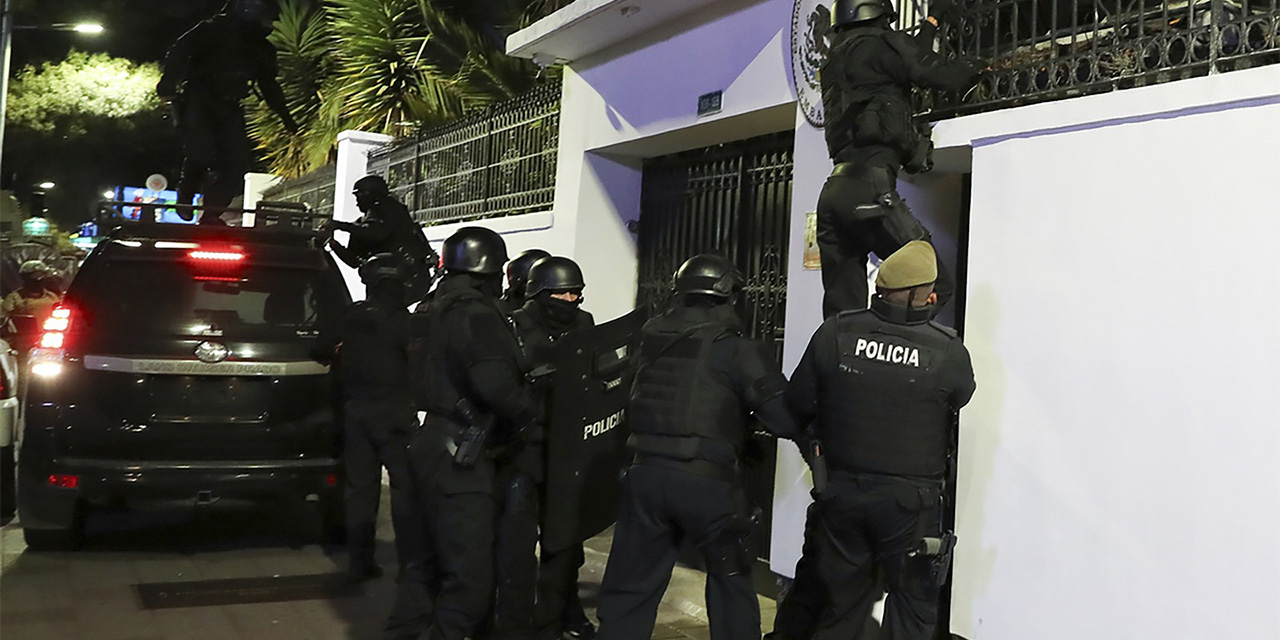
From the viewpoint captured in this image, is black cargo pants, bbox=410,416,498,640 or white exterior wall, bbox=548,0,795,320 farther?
white exterior wall, bbox=548,0,795,320

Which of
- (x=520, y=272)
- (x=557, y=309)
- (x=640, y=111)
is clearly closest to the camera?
(x=557, y=309)

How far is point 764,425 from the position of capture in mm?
4504

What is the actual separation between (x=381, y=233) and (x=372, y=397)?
167 cm

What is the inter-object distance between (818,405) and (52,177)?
123ft

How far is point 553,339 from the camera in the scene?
5590 millimetres

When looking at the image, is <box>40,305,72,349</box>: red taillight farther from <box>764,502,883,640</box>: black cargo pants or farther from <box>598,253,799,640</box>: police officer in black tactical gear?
<box>764,502,883,640</box>: black cargo pants

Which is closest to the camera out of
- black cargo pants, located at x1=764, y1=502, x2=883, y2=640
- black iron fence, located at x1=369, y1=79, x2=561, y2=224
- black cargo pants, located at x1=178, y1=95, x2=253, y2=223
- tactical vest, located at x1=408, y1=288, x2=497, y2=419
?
black cargo pants, located at x1=764, y1=502, x2=883, y2=640

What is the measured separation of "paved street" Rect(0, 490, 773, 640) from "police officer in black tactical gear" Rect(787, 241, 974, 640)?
1811 millimetres

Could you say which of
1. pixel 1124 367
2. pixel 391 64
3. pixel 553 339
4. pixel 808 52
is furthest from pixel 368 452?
pixel 391 64

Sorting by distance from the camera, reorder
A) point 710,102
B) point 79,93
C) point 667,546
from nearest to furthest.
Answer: point 667,546 → point 710,102 → point 79,93

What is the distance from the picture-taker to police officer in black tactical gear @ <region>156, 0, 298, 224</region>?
8.67m

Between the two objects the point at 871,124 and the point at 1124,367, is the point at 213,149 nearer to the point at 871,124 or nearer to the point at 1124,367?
the point at 871,124

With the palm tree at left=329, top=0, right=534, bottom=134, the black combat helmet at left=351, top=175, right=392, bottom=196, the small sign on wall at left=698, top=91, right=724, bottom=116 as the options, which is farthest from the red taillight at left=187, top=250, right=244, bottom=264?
the palm tree at left=329, top=0, right=534, bottom=134

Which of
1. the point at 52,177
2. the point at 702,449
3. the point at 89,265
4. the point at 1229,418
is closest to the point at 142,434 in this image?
the point at 89,265
